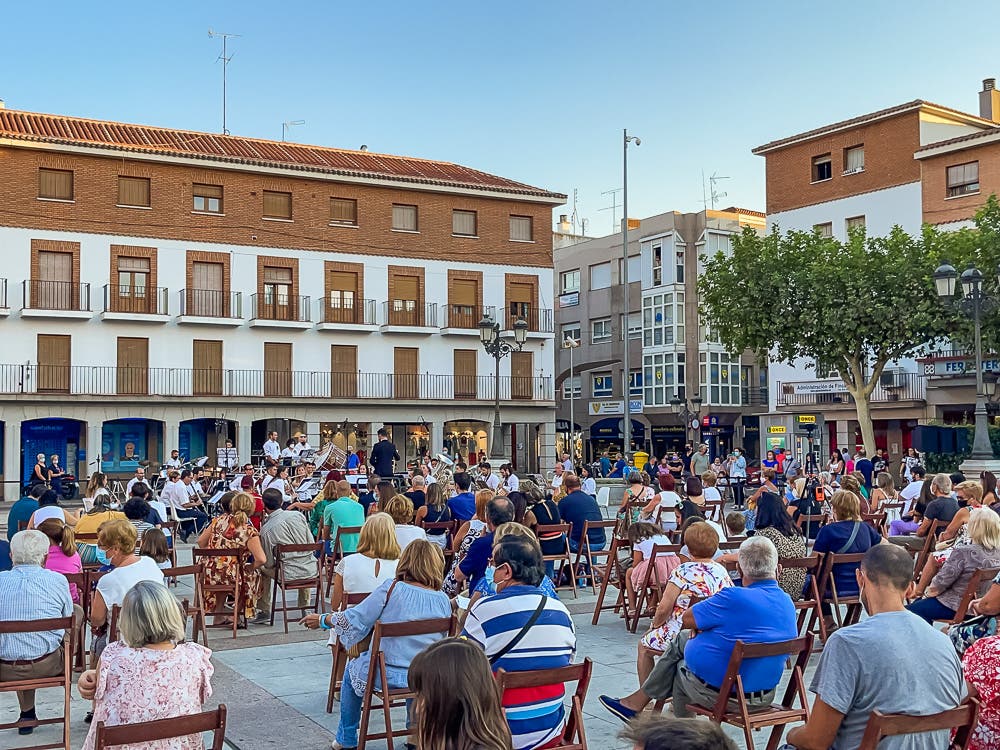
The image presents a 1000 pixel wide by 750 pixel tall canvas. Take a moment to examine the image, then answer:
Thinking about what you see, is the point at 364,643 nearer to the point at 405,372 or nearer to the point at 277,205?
the point at 277,205

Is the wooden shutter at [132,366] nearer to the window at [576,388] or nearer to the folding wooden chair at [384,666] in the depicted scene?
the window at [576,388]

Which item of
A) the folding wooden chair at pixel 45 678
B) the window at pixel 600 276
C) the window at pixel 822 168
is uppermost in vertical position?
the window at pixel 822 168

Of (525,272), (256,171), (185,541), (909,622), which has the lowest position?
(185,541)

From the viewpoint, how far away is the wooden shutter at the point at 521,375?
140ft

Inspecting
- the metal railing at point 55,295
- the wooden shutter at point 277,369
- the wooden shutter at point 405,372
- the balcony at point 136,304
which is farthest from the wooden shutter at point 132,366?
the wooden shutter at point 405,372

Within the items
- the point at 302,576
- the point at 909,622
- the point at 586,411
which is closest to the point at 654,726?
the point at 909,622

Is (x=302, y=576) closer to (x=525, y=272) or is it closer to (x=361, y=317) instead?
(x=361, y=317)

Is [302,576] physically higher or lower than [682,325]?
lower

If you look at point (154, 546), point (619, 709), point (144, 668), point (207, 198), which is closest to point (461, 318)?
point (207, 198)

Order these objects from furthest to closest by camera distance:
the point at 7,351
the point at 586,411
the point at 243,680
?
1. the point at 586,411
2. the point at 7,351
3. the point at 243,680

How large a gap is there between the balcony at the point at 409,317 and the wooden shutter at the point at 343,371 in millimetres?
1599

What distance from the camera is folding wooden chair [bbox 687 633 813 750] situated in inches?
211

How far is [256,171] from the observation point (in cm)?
3791

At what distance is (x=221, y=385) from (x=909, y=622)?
114ft
